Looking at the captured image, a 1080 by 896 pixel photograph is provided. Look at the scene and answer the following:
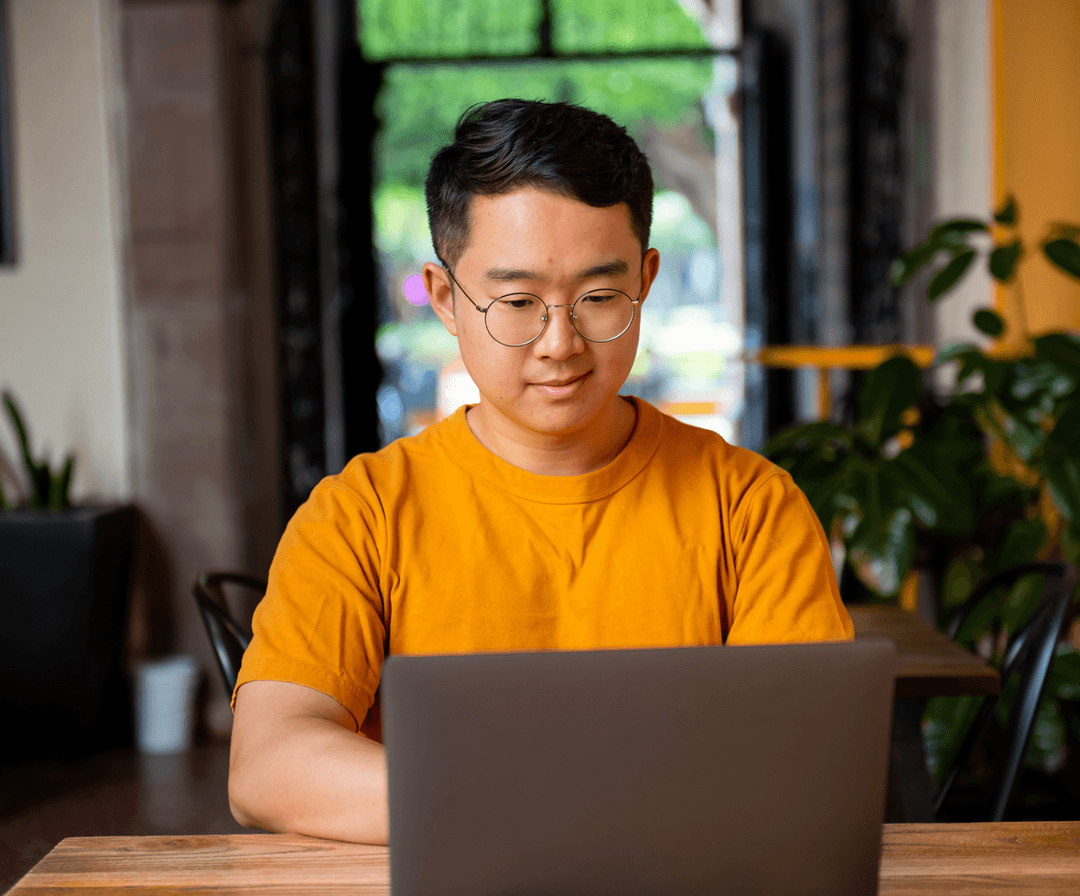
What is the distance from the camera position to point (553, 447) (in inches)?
47.6

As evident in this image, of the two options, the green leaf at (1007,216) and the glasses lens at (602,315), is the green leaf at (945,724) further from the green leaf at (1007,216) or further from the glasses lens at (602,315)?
the glasses lens at (602,315)

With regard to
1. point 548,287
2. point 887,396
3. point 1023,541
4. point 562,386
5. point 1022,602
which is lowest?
point 1022,602

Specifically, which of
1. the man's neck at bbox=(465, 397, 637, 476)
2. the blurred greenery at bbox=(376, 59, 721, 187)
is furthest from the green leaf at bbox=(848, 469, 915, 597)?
the blurred greenery at bbox=(376, 59, 721, 187)

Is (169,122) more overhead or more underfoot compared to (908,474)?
more overhead

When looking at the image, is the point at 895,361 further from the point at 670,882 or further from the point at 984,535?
the point at 670,882

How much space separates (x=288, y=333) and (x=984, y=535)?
9.42 feet

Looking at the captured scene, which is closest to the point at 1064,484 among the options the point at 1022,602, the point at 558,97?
the point at 1022,602

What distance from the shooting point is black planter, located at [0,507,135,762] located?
3.13m

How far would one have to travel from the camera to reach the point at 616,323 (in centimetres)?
110

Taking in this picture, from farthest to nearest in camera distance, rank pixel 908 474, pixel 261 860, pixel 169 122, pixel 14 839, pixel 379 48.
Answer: pixel 379 48 < pixel 169 122 < pixel 14 839 < pixel 908 474 < pixel 261 860

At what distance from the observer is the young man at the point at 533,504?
1.08 meters

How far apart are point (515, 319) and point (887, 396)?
152 cm

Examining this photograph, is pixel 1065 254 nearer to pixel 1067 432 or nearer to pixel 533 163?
pixel 1067 432

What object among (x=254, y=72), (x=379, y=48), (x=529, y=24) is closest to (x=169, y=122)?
(x=254, y=72)
